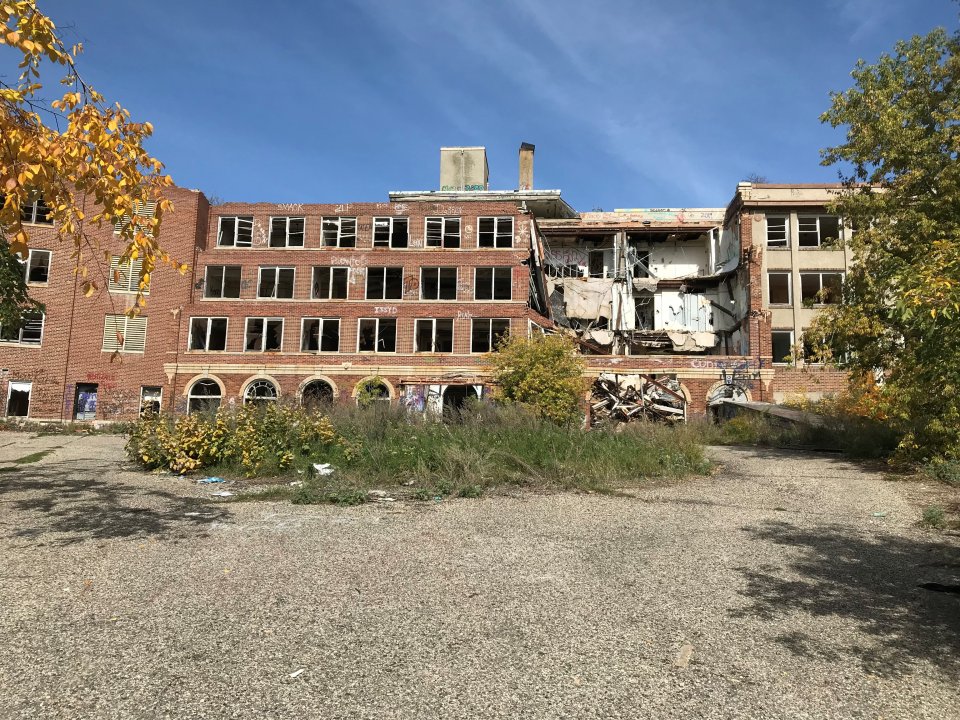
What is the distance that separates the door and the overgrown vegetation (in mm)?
23468

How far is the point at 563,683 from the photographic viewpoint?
11.3 ft

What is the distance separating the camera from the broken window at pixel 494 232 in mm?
34438

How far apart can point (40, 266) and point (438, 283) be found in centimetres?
2101

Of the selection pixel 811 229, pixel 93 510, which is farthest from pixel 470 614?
pixel 811 229

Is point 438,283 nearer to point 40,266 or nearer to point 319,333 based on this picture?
point 319,333

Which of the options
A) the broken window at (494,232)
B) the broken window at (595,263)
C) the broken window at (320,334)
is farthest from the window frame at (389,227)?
the broken window at (595,263)

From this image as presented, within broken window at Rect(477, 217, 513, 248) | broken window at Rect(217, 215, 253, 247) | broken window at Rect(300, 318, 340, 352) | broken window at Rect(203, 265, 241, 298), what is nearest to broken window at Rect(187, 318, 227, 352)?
broken window at Rect(203, 265, 241, 298)

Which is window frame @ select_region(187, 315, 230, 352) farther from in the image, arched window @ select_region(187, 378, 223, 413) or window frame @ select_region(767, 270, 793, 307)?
window frame @ select_region(767, 270, 793, 307)

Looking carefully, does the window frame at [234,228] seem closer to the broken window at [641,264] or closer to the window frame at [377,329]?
the window frame at [377,329]

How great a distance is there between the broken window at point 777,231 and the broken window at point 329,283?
23.6 meters

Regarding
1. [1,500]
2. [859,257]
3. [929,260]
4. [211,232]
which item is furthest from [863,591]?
[211,232]

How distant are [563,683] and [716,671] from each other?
91 cm

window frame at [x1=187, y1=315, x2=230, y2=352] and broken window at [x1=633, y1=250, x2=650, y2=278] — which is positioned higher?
broken window at [x1=633, y1=250, x2=650, y2=278]

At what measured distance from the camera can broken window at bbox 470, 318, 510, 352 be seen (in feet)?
109
